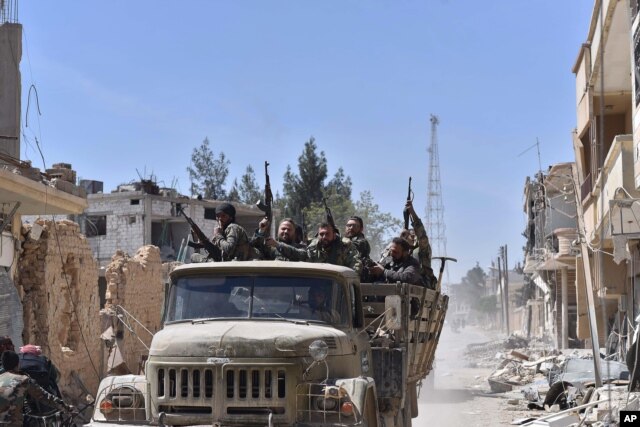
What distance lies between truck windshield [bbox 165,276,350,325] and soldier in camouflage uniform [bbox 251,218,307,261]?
6.16ft

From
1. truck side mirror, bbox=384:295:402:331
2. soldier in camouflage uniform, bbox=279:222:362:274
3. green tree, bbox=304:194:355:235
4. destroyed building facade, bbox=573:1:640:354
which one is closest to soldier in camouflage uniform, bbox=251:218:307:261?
soldier in camouflage uniform, bbox=279:222:362:274

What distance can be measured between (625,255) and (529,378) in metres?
12.9

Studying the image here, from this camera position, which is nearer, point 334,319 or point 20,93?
point 334,319

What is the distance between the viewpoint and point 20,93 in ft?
60.2

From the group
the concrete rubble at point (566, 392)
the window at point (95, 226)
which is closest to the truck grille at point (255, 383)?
the concrete rubble at point (566, 392)

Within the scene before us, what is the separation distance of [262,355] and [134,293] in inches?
557

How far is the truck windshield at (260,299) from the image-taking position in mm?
8719

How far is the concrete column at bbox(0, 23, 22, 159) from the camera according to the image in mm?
18219

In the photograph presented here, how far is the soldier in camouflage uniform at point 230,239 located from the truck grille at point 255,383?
2538 mm

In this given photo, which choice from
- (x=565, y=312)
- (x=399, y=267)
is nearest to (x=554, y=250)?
(x=565, y=312)

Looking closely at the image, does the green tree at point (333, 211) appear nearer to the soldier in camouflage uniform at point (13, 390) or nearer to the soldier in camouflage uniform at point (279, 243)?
the soldier in camouflage uniform at point (279, 243)

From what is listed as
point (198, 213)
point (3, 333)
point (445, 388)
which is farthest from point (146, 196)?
point (3, 333)

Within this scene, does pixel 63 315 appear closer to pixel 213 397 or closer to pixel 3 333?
pixel 3 333

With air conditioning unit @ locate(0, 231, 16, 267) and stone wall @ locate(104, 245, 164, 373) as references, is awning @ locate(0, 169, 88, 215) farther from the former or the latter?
stone wall @ locate(104, 245, 164, 373)
